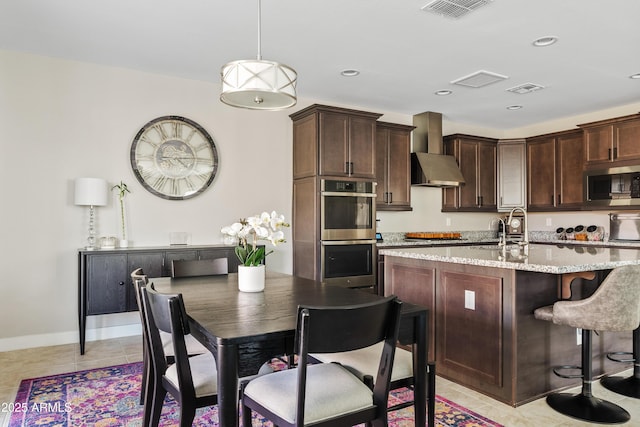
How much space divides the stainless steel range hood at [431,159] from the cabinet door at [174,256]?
318cm

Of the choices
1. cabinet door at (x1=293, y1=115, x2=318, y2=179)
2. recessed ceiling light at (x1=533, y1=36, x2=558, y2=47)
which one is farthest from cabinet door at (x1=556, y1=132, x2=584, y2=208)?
cabinet door at (x1=293, y1=115, x2=318, y2=179)

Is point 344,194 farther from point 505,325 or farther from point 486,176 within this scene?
point 486,176

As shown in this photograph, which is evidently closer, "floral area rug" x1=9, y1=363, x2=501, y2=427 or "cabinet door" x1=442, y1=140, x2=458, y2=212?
"floral area rug" x1=9, y1=363, x2=501, y2=427

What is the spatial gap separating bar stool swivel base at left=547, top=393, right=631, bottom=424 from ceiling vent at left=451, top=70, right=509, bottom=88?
9.97 feet

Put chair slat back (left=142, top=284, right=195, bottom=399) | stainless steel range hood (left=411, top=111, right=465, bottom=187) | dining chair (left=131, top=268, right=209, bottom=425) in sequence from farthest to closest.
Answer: stainless steel range hood (left=411, top=111, right=465, bottom=187)
dining chair (left=131, top=268, right=209, bottom=425)
chair slat back (left=142, top=284, right=195, bottom=399)

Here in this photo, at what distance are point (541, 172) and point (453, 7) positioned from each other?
4.11 metres

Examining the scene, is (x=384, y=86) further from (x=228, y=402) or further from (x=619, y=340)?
(x=228, y=402)

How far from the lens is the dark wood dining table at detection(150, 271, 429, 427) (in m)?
1.46

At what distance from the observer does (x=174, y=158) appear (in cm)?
452

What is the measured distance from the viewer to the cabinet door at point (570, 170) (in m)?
5.87

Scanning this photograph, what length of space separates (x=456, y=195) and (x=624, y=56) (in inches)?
111

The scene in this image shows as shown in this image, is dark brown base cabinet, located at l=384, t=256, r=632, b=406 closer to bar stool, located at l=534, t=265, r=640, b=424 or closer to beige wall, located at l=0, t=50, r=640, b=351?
bar stool, located at l=534, t=265, r=640, b=424

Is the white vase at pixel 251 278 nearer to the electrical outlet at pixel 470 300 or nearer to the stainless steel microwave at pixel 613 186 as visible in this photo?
the electrical outlet at pixel 470 300

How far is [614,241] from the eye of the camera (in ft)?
18.2
